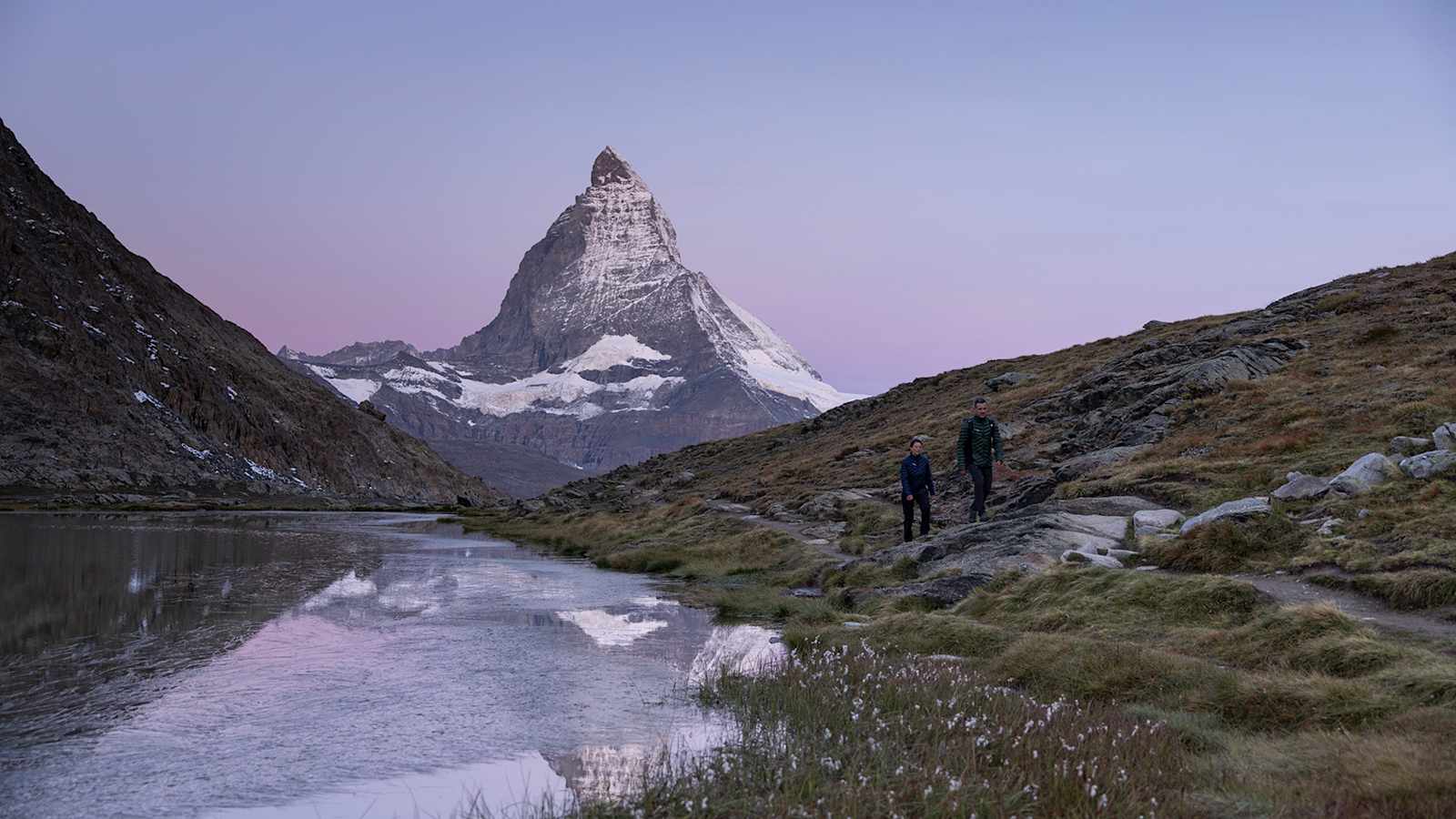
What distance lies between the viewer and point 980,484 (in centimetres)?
2486

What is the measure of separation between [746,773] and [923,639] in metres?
7.07

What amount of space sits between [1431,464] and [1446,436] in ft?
3.70

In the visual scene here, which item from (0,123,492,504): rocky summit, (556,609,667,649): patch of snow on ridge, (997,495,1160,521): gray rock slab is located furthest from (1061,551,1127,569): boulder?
(0,123,492,504): rocky summit

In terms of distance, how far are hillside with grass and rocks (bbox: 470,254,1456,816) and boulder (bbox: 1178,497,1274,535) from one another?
49 millimetres

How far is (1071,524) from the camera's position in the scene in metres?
21.0

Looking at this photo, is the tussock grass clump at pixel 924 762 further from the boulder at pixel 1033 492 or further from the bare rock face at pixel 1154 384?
the bare rock face at pixel 1154 384

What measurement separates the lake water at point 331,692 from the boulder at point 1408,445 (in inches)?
513

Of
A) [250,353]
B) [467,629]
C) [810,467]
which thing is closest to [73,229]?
[250,353]

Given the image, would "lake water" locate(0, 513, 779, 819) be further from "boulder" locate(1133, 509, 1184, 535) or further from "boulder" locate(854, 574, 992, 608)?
"boulder" locate(1133, 509, 1184, 535)

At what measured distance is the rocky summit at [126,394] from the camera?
119312mm

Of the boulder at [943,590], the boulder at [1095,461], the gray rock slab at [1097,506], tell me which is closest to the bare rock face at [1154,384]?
the boulder at [1095,461]

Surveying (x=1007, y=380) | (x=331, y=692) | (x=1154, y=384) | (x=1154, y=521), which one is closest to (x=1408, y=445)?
(x=1154, y=521)

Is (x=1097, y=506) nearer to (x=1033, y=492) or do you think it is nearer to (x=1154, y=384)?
(x=1033, y=492)

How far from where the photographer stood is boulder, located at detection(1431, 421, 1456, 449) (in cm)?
1836
